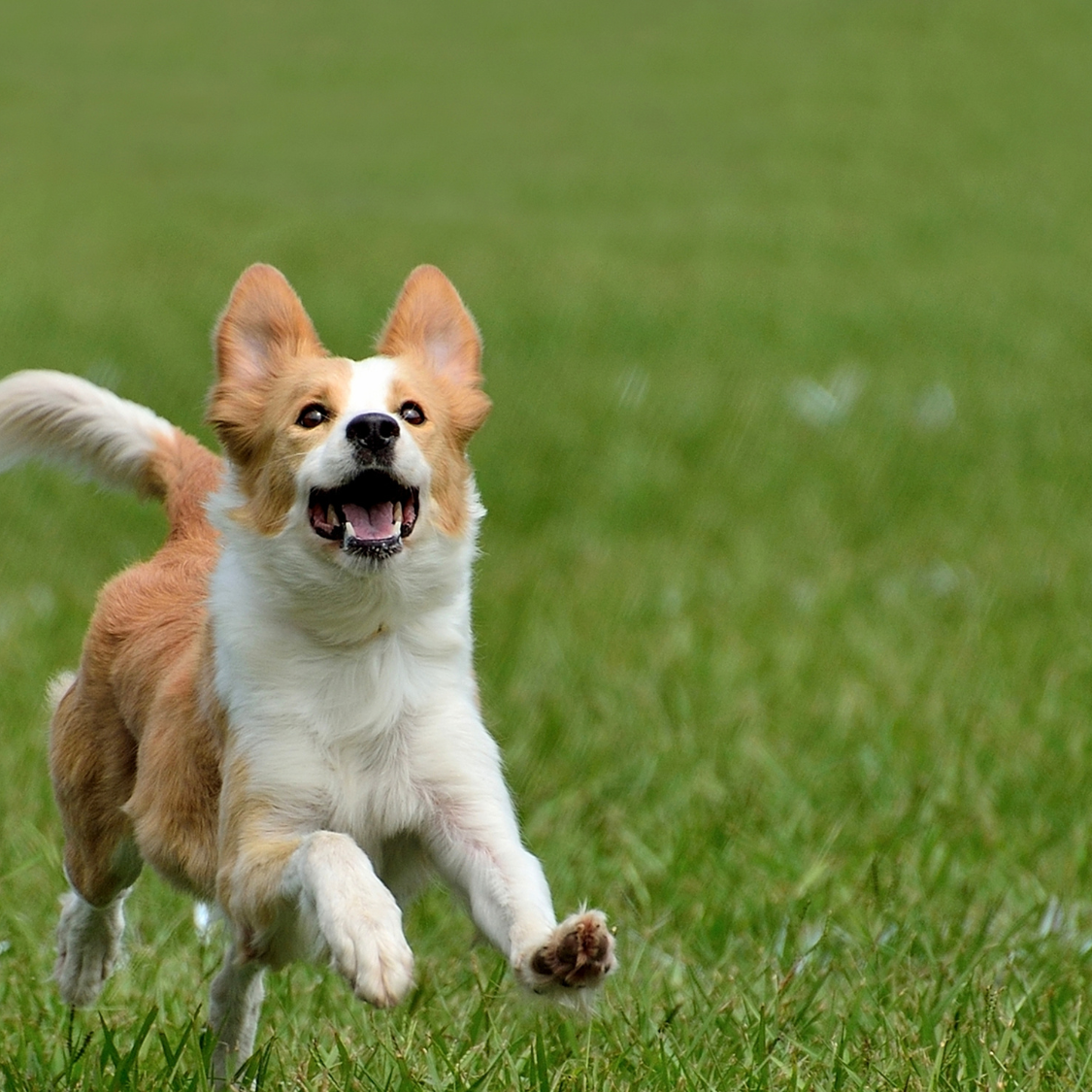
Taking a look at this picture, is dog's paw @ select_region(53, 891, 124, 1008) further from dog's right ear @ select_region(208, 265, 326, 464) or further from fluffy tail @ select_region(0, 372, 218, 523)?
dog's right ear @ select_region(208, 265, 326, 464)

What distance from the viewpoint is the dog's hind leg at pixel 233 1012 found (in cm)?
373

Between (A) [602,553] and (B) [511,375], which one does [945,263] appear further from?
(A) [602,553]

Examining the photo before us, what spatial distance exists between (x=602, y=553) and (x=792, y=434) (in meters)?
2.15

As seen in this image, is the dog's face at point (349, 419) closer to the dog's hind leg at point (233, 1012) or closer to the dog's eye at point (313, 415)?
the dog's eye at point (313, 415)

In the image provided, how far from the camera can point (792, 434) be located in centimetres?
1018

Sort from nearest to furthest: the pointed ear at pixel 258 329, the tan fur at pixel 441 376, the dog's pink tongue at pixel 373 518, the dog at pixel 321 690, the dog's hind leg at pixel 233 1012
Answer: the dog at pixel 321 690
the dog's pink tongue at pixel 373 518
the tan fur at pixel 441 376
the pointed ear at pixel 258 329
the dog's hind leg at pixel 233 1012

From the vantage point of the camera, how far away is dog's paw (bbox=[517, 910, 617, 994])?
2.80 metres

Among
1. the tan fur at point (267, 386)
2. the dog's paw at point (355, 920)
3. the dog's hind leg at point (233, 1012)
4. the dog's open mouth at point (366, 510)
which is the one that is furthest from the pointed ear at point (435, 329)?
the dog's hind leg at point (233, 1012)

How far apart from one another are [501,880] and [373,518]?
0.70m

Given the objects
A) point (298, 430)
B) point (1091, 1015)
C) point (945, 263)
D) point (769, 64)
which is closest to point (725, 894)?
point (1091, 1015)

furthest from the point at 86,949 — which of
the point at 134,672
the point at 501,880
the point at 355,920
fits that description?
the point at 355,920

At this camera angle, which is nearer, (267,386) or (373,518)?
(373,518)

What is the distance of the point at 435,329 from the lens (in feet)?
12.4

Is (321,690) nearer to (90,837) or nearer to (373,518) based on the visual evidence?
(373,518)
